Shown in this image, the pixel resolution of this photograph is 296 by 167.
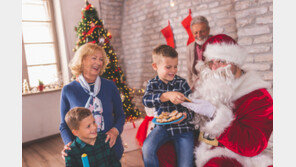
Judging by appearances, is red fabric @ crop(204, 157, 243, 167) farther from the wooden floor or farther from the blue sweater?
the wooden floor

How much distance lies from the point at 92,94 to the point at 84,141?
42 centimetres

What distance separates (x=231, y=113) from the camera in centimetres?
142

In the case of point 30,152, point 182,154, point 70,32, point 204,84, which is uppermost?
point 70,32

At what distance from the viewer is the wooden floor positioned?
3028mm

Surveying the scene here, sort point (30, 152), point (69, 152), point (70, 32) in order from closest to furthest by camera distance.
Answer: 1. point (69, 152)
2. point (30, 152)
3. point (70, 32)

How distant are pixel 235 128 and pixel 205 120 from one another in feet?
0.79

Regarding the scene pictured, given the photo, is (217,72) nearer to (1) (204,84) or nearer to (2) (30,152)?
(1) (204,84)

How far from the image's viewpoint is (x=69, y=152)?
1.38m

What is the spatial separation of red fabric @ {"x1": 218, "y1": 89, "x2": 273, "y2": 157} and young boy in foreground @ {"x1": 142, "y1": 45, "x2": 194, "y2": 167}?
11.6 inches

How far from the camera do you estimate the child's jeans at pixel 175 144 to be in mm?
1541

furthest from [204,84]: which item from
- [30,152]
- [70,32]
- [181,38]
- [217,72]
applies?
[70,32]

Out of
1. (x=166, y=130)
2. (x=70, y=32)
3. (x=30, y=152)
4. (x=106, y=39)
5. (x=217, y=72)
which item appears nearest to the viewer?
(x=217, y=72)

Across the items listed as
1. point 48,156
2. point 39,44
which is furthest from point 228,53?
point 39,44

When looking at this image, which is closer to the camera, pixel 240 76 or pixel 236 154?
pixel 236 154
